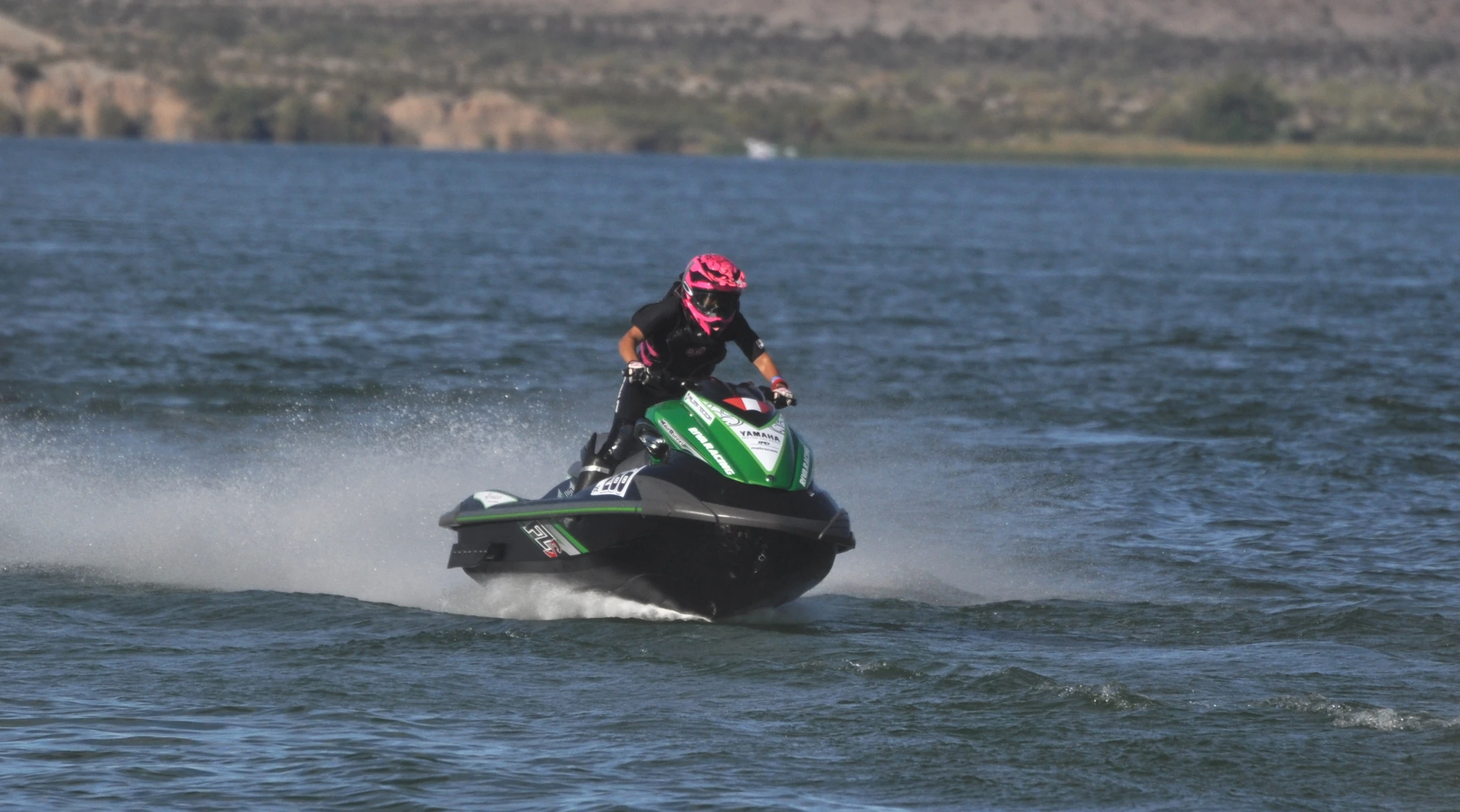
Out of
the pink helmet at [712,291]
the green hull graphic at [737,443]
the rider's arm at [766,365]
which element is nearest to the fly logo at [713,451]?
the green hull graphic at [737,443]

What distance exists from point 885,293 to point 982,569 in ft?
92.9

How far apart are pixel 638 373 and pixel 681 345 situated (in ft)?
1.47

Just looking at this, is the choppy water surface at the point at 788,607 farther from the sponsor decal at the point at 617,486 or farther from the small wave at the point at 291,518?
the sponsor decal at the point at 617,486

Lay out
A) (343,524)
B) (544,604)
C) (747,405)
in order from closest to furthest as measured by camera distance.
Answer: (747,405) < (544,604) < (343,524)

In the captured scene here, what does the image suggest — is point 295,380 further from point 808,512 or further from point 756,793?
point 756,793

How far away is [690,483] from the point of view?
10320 millimetres

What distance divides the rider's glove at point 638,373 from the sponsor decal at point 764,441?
548 mm

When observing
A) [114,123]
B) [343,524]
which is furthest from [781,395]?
[114,123]

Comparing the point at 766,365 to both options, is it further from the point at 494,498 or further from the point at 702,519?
the point at 494,498

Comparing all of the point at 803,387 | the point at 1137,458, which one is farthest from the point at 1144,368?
the point at 1137,458

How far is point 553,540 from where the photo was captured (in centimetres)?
1088

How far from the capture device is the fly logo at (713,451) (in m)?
10.3

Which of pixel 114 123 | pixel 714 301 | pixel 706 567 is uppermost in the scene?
pixel 114 123

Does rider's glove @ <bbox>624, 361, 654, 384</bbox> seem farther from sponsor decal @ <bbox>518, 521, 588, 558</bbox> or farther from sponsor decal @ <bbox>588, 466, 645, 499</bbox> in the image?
sponsor decal @ <bbox>518, 521, 588, 558</bbox>
